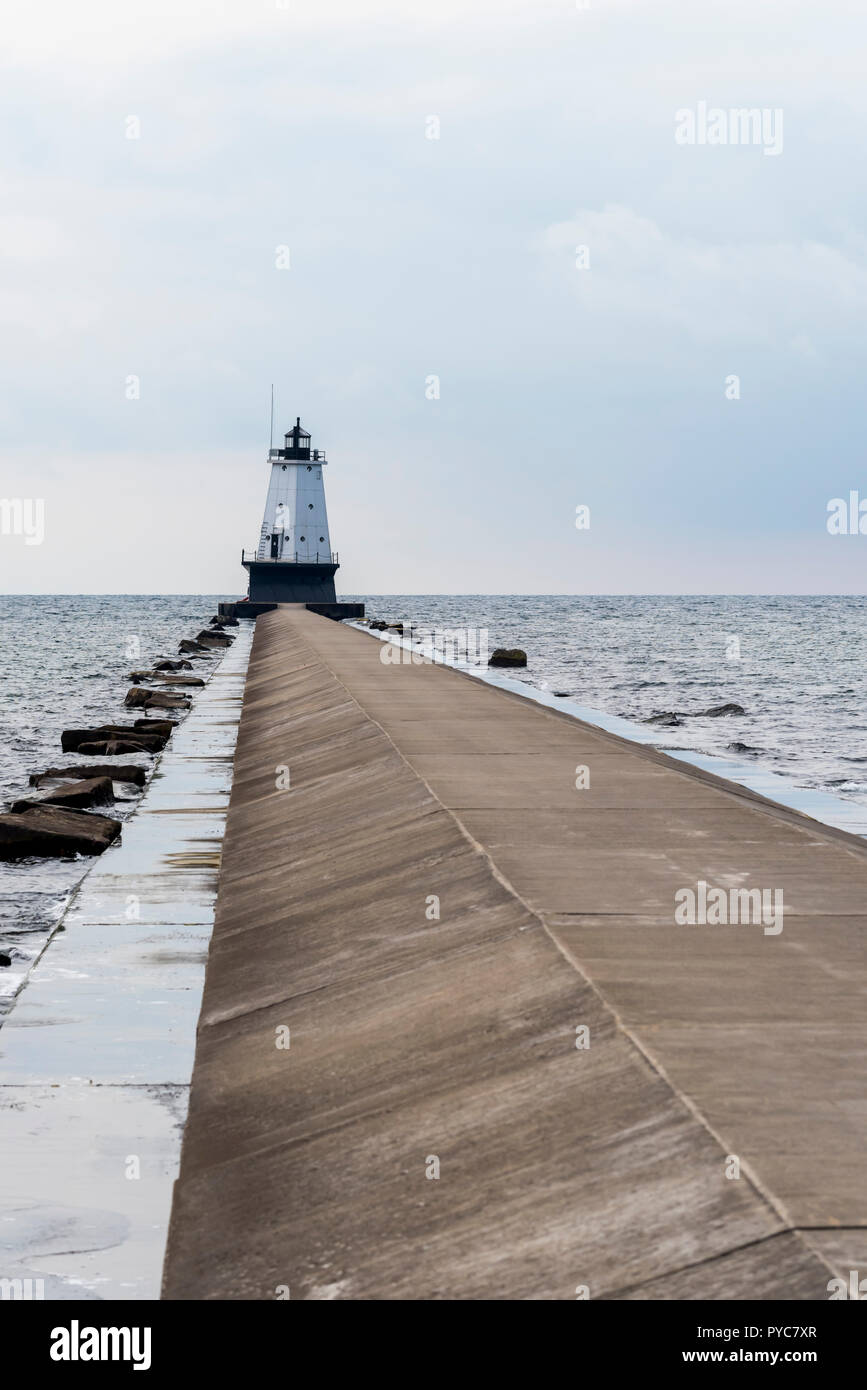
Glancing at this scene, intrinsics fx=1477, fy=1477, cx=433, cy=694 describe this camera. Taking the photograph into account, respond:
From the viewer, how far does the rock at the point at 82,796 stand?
15570 mm

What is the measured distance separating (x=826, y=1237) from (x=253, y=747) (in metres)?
15.3

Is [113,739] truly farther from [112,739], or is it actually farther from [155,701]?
[155,701]

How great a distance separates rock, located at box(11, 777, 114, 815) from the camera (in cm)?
1557

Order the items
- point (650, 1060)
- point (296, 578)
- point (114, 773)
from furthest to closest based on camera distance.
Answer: point (296, 578)
point (114, 773)
point (650, 1060)

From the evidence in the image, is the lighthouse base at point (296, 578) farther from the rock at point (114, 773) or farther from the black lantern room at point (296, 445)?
the rock at point (114, 773)

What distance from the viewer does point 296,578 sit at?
80.6 m

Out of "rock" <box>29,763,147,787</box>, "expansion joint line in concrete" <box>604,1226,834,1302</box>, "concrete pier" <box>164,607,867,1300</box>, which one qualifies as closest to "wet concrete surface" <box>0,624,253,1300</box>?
"concrete pier" <box>164,607,867,1300</box>

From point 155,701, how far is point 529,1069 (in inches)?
1014

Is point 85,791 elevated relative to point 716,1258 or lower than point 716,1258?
lower

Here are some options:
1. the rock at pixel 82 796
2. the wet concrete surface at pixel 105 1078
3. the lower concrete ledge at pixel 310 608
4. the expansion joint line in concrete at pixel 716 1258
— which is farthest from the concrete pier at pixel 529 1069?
the lower concrete ledge at pixel 310 608

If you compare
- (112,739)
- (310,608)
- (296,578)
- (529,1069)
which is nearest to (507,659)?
(112,739)

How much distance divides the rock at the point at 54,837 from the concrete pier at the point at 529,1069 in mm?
3303

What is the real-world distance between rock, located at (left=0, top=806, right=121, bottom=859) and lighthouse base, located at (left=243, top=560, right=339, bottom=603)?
220ft

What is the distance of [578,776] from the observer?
12.0 meters
